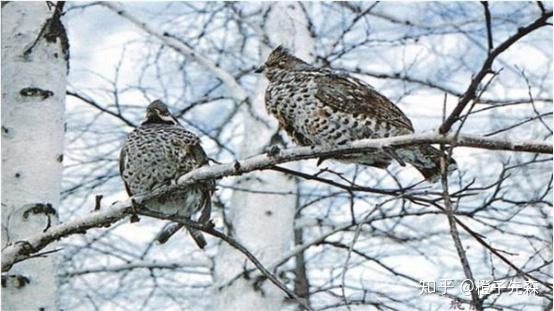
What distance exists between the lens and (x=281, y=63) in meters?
3.44

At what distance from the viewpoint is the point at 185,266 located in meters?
5.01

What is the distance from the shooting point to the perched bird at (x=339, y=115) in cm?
297

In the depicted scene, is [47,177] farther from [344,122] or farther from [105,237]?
[105,237]

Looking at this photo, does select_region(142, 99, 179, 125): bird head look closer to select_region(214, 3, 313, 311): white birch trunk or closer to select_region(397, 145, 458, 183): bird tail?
select_region(397, 145, 458, 183): bird tail

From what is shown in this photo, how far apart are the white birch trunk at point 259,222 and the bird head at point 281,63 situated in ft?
3.41

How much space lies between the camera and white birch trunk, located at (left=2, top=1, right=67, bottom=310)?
311 cm

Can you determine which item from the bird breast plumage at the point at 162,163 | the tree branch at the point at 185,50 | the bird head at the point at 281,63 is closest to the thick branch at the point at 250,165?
the bird breast plumage at the point at 162,163

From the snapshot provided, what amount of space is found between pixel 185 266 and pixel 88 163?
100cm

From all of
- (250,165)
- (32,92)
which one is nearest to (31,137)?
(32,92)

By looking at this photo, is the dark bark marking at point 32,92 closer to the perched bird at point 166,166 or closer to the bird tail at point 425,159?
the perched bird at point 166,166

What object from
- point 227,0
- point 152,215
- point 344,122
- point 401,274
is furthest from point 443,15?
point 152,215

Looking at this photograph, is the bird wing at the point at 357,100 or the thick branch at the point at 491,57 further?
the bird wing at the point at 357,100

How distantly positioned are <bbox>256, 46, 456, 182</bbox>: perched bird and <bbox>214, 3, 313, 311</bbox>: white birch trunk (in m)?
1.28

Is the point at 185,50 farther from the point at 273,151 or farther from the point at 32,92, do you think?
the point at 273,151
